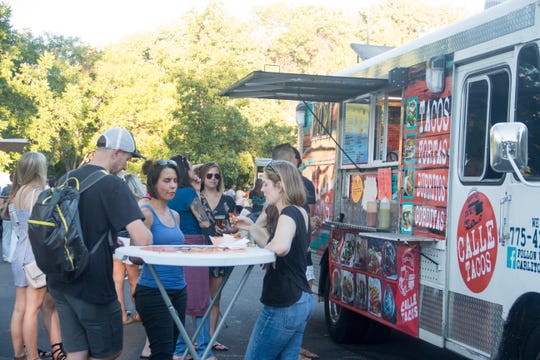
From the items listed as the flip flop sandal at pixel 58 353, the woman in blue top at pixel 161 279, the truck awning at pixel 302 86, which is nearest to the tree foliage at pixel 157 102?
the truck awning at pixel 302 86

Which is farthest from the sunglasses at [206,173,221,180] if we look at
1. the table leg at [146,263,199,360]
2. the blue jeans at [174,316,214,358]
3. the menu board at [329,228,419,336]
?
the table leg at [146,263,199,360]

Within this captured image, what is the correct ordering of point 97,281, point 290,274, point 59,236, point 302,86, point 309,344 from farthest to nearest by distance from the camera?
1. point 309,344
2. point 302,86
3. point 290,274
4. point 97,281
5. point 59,236

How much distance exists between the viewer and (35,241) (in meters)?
3.88

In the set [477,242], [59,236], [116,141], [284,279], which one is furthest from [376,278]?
[59,236]

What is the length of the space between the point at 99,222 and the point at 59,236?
0.81 feet

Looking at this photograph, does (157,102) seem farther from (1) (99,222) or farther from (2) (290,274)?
(1) (99,222)

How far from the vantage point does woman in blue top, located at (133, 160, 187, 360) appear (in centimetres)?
481

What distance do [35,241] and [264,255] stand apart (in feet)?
4.00

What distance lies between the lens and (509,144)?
430 centimetres

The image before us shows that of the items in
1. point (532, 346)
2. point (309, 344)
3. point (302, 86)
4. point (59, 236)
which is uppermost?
point (302, 86)

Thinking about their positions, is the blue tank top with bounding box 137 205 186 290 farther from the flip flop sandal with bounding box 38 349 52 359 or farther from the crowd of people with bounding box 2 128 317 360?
the flip flop sandal with bounding box 38 349 52 359

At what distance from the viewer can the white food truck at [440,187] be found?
480cm

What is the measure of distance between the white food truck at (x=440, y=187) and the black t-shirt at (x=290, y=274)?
4.03ft

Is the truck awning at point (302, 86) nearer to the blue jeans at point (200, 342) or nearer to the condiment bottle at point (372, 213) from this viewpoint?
the condiment bottle at point (372, 213)
